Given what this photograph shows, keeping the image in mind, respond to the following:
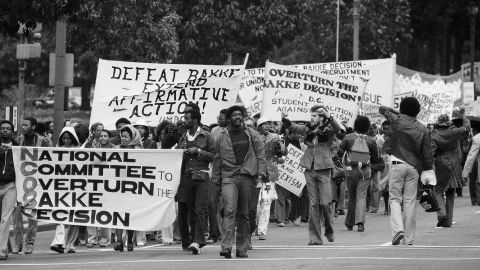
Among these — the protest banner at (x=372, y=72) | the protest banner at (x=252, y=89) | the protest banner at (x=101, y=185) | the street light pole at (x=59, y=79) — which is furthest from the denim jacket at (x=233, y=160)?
the protest banner at (x=252, y=89)

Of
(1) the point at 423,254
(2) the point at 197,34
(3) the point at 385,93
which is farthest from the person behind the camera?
(2) the point at 197,34

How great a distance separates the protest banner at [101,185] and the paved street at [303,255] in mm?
468

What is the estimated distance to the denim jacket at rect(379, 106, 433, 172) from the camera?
1700 centimetres

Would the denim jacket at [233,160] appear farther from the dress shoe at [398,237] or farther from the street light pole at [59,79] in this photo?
the street light pole at [59,79]

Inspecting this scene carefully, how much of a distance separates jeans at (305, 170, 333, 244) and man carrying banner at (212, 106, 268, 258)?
142 cm

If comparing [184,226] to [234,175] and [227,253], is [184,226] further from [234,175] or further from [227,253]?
[227,253]

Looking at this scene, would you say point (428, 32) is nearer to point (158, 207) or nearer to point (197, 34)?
point (197, 34)

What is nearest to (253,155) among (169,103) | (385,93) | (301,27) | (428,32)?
(169,103)

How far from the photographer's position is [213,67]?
20688 mm

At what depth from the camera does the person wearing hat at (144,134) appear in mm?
19797

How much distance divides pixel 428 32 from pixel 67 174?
40448 millimetres

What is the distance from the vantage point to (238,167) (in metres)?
16.3

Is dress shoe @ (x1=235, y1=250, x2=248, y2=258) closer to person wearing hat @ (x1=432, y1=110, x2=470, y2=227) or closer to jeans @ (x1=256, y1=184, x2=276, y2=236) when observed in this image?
jeans @ (x1=256, y1=184, x2=276, y2=236)

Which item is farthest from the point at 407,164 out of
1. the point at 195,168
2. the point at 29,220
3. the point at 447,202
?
the point at 29,220
